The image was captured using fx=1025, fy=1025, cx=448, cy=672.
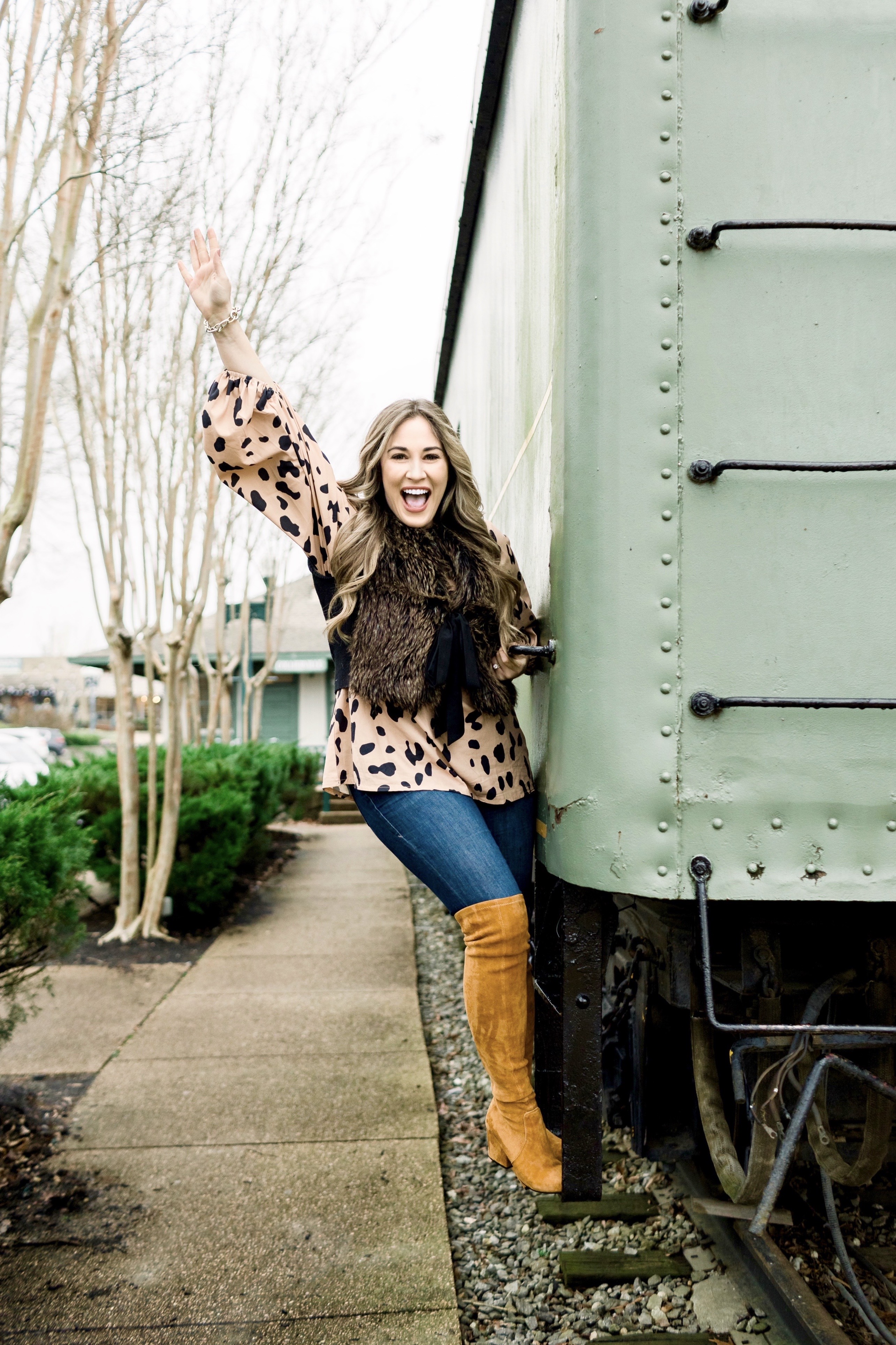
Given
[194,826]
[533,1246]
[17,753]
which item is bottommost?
[17,753]

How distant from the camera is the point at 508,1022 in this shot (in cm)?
214

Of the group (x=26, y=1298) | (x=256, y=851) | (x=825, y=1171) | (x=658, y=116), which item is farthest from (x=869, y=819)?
(x=256, y=851)

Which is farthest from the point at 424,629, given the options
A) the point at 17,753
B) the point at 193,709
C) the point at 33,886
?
the point at 17,753

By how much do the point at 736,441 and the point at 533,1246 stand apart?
7.69 feet

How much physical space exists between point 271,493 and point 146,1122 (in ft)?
8.23

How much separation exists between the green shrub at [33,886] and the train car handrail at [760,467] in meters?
2.61

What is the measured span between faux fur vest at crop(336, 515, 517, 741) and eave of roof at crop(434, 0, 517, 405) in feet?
6.00

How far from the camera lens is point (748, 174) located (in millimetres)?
1754

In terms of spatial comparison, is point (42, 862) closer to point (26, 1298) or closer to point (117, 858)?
point (26, 1298)

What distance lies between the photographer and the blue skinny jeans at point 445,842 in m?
2.14

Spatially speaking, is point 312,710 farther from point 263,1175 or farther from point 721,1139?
point 721,1139

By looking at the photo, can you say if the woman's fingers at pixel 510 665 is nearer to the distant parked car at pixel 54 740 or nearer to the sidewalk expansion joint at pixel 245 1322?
the sidewalk expansion joint at pixel 245 1322

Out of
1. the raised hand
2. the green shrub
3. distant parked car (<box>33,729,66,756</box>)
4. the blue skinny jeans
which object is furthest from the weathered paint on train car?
distant parked car (<box>33,729,66,756</box>)

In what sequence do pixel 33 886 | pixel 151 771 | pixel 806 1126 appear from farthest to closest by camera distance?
pixel 151 771 < pixel 33 886 < pixel 806 1126
